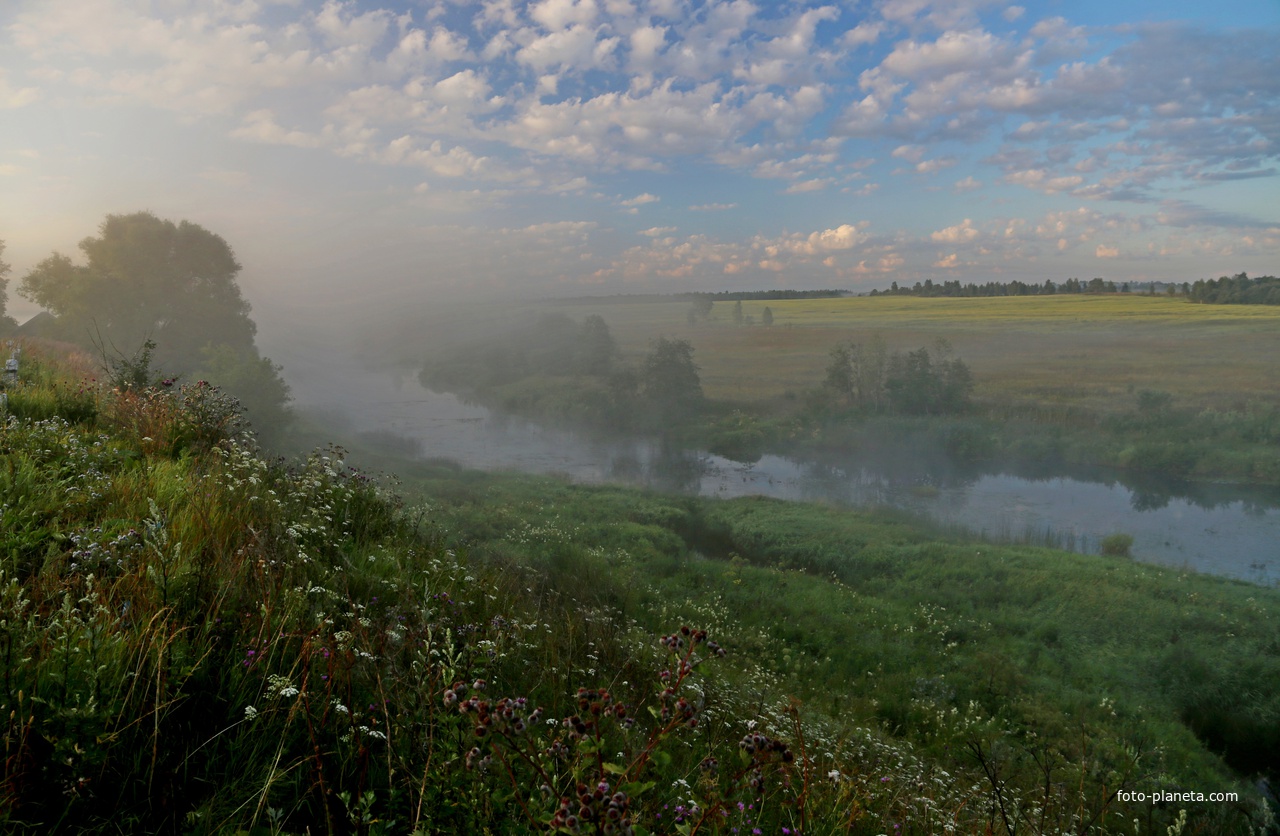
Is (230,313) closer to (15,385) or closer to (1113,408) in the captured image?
(15,385)

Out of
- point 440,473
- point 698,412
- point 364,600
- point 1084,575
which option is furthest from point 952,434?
point 364,600

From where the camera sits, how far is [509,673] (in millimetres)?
3963

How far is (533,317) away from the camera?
2554 inches

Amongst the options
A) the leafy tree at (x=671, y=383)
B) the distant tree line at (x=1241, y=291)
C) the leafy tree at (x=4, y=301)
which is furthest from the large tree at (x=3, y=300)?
the distant tree line at (x=1241, y=291)

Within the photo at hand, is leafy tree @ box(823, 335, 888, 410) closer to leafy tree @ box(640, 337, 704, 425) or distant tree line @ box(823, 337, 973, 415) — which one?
distant tree line @ box(823, 337, 973, 415)

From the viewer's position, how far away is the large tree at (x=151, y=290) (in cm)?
2800

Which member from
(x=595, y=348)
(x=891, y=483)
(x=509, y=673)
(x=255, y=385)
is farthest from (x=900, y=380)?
(x=509, y=673)

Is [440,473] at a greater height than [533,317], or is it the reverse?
[533,317]

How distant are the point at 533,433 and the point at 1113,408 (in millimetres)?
39571

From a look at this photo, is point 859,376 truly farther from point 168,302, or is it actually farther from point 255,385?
point 168,302

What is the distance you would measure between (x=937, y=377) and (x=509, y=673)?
1903 inches

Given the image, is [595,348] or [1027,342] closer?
[1027,342]

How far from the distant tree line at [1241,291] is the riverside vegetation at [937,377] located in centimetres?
117

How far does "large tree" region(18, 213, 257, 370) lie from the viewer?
91.9ft
